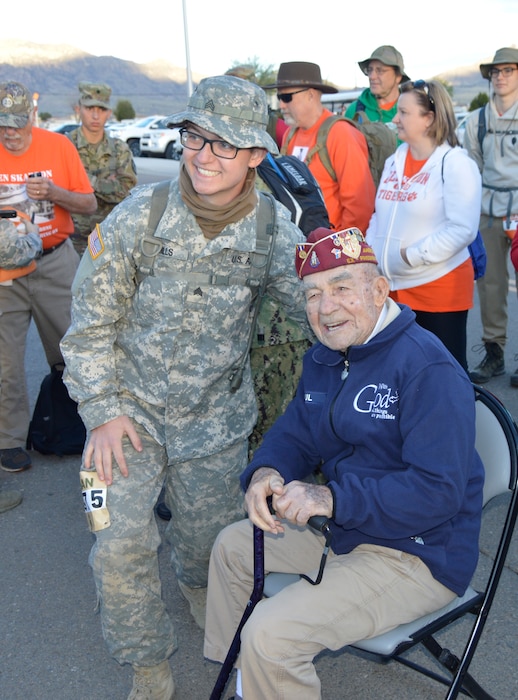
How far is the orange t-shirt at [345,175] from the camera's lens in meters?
4.47

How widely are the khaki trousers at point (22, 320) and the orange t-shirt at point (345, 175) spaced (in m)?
1.60

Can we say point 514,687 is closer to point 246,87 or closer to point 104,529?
point 104,529

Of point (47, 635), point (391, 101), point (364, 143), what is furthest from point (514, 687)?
point (391, 101)

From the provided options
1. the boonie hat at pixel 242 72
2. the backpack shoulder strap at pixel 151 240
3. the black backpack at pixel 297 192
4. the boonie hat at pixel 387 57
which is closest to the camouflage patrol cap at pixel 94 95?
the boonie hat at pixel 242 72

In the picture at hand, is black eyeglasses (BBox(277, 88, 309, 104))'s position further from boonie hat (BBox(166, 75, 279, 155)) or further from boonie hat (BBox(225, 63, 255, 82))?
boonie hat (BBox(166, 75, 279, 155))

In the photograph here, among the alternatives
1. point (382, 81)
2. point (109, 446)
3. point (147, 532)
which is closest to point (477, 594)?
point (147, 532)

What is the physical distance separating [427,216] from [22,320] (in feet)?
7.72

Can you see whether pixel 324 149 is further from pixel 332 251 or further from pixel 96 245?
pixel 332 251

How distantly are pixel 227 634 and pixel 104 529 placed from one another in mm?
510

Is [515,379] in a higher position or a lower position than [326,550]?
lower

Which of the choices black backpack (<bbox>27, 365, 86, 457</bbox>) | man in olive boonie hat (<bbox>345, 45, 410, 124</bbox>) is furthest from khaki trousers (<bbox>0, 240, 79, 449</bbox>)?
man in olive boonie hat (<bbox>345, 45, 410, 124</bbox>)

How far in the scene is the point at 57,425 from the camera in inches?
187

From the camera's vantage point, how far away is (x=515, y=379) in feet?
18.4

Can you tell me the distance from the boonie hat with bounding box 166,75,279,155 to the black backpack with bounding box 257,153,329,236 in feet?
2.54
